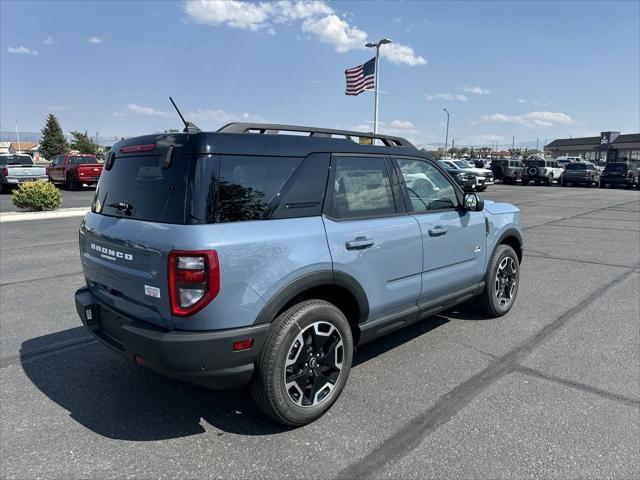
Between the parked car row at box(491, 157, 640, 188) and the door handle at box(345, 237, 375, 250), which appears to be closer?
the door handle at box(345, 237, 375, 250)

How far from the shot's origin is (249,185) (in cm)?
277

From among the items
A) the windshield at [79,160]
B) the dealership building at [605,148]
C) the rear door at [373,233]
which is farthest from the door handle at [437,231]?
the dealership building at [605,148]

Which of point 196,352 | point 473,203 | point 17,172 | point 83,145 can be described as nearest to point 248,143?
point 196,352

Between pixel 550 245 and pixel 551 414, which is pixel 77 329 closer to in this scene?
pixel 551 414

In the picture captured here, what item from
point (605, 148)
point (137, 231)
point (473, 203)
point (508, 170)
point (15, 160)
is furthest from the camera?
point (605, 148)

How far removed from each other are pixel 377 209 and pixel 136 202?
5.53 feet

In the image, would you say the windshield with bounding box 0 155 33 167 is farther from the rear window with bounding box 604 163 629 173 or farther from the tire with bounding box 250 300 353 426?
the rear window with bounding box 604 163 629 173

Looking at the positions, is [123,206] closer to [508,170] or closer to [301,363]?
[301,363]

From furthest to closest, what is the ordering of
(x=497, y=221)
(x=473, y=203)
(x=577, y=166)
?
(x=577, y=166)
(x=497, y=221)
(x=473, y=203)

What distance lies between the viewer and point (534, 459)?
8.64 ft

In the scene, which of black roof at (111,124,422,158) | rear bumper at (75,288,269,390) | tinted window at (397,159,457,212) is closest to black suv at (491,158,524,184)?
tinted window at (397,159,457,212)

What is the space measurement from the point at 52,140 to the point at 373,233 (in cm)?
8412

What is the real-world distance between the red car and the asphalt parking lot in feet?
62.7

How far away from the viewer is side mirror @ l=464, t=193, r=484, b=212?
4.21 meters
